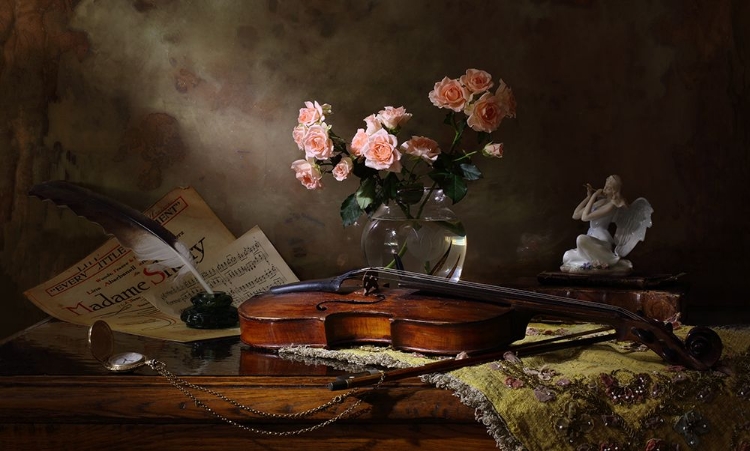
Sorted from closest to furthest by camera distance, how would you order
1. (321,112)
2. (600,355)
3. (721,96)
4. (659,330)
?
1. (659,330)
2. (600,355)
3. (321,112)
4. (721,96)

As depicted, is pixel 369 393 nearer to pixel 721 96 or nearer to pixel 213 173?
pixel 213 173

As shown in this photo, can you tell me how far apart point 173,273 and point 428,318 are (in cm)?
93

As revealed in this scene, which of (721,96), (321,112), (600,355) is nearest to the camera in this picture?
(600,355)

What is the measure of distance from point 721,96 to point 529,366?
3.41ft

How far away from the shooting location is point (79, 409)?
1.31 metres

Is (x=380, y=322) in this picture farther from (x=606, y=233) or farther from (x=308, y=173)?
(x=606, y=233)

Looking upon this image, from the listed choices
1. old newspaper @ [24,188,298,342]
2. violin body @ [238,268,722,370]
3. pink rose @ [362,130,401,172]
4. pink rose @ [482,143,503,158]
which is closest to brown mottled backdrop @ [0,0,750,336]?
old newspaper @ [24,188,298,342]

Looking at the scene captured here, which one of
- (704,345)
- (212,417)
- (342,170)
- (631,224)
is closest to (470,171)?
(342,170)

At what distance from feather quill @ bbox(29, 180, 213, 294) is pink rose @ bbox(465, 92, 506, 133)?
0.66 meters

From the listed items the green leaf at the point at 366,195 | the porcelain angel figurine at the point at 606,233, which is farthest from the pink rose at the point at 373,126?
the porcelain angel figurine at the point at 606,233

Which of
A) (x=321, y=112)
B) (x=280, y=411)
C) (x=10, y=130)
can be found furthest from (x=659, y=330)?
(x=10, y=130)

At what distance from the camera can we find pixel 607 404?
1260 mm

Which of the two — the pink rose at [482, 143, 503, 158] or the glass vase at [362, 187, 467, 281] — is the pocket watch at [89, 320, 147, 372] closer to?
the glass vase at [362, 187, 467, 281]

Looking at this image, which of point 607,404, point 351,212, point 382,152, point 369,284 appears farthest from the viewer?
point 351,212
